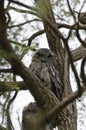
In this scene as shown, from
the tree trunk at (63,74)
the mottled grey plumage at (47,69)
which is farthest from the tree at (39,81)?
the mottled grey plumage at (47,69)

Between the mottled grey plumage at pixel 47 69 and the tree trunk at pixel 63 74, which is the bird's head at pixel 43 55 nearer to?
the mottled grey plumage at pixel 47 69

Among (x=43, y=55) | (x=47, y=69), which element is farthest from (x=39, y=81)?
(x=43, y=55)

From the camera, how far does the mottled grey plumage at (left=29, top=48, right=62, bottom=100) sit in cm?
562

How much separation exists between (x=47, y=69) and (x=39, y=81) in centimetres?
157

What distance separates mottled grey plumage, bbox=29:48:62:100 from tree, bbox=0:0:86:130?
0.11 meters

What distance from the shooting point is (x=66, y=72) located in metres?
5.39

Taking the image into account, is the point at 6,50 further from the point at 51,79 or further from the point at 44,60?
the point at 44,60

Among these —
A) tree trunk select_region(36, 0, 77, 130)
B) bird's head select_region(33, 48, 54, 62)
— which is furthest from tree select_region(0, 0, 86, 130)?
bird's head select_region(33, 48, 54, 62)

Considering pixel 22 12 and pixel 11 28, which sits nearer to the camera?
pixel 11 28

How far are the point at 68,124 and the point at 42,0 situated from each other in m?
2.45

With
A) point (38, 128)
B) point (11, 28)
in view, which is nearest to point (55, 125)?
point (11, 28)

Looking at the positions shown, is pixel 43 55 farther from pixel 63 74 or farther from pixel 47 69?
pixel 63 74

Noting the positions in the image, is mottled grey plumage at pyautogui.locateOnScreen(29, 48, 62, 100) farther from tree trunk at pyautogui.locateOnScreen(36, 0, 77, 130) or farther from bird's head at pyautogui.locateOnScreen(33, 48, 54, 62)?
tree trunk at pyautogui.locateOnScreen(36, 0, 77, 130)

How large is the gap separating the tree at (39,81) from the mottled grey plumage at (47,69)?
115 mm
